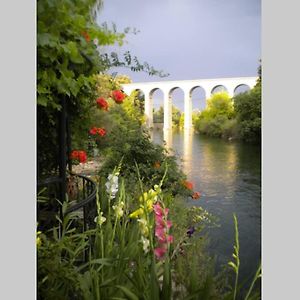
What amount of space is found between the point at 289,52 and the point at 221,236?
10.5ft

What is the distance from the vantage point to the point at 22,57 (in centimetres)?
57

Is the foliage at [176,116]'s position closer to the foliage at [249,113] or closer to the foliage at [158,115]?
the foliage at [158,115]

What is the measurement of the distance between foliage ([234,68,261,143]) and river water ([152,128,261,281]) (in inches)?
96.7

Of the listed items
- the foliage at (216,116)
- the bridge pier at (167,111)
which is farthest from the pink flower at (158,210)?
the foliage at (216,116)

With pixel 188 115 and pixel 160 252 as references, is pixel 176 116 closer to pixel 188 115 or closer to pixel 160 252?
A: pixel 188 115

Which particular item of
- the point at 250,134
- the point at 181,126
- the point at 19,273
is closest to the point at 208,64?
the point at 19,273

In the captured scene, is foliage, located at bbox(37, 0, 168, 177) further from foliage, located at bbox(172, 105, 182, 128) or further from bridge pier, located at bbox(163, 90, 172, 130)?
foliage, located at bbox(172, 105, 182, 128)

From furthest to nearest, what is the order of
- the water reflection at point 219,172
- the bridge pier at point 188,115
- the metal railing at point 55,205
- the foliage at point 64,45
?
the bridge pier at point 188,115 → the water reflection at point 219,172 → the metal railing at point 55,205 → the foliage at point 64,45

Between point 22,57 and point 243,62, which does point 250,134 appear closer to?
point 243,62

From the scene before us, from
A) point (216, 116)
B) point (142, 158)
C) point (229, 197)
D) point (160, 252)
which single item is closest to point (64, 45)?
point (160, 252)

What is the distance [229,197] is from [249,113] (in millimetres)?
8472

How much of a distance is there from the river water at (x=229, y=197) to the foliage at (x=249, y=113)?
8.05ft

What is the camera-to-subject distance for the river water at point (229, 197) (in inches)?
130

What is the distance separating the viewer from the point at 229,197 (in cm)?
542
